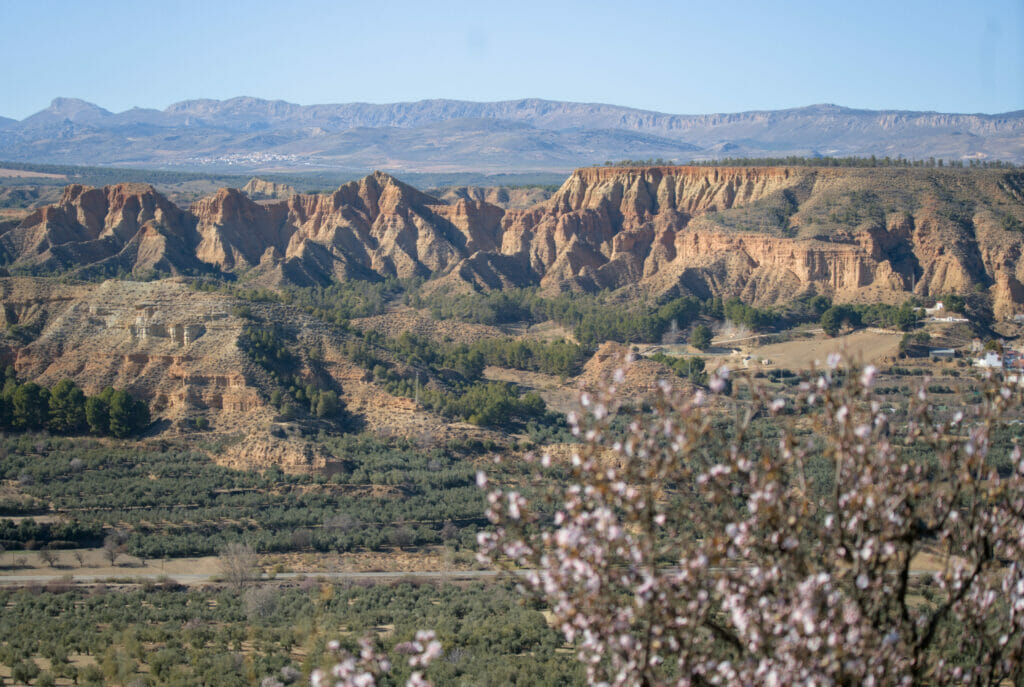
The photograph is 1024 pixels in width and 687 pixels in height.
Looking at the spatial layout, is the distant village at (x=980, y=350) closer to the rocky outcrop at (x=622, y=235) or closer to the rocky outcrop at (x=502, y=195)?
the rocky outcrop at (x=622, y=235)

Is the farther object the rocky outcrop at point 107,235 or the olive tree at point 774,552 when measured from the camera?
the rocky outcrop at point 107,235

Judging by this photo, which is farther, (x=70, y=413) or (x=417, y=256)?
(x=417, y=256)

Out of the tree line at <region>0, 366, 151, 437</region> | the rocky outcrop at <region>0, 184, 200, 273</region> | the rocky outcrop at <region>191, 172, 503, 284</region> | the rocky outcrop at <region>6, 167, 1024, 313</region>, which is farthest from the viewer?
the rocky outcrop at <region>191, 172, 503, 284</region>

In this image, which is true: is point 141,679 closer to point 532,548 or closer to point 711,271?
point 532,548

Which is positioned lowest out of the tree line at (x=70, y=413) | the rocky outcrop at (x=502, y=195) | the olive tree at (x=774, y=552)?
the tree line at (x=70, y=413)

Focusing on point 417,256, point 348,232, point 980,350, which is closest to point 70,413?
point 980,350

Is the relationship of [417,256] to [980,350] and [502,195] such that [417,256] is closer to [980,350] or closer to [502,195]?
[502,195]

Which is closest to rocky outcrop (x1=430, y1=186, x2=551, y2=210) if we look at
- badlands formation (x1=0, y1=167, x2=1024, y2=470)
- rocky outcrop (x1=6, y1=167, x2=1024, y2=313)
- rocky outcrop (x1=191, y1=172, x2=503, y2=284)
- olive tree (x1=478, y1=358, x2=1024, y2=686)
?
rocky outcrop (x1=6, y1=167, x2=1024, y2=313)

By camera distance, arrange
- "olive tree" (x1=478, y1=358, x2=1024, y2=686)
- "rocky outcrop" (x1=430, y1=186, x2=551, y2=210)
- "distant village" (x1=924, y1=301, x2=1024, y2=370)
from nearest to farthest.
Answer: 1. "olive tree" (x1=478, y1=358, x2=1024, y2=686)
2. "distant village" (x1=924, y1=301, x2=1024, y2=370)
3. "rocky outcrop" (x1=430, y1=186, x2=551, y2=210)

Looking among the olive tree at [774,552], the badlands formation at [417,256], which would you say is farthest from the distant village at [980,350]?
the olive tree at [774,552]

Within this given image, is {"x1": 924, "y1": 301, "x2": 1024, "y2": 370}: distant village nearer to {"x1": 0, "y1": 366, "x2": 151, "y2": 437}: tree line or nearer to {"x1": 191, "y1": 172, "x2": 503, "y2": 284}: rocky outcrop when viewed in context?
{"x1": 0, "y1": 366, "x2": 151, "y2": 437}: tree line

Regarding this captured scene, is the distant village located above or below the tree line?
above

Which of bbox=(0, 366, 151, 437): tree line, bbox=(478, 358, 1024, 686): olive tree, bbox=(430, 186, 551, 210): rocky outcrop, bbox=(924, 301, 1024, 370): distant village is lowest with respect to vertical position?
bbox=(0, 366, 151, 437): tree line

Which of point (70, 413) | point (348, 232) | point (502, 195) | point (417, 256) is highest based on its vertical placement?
point (502, 195)
